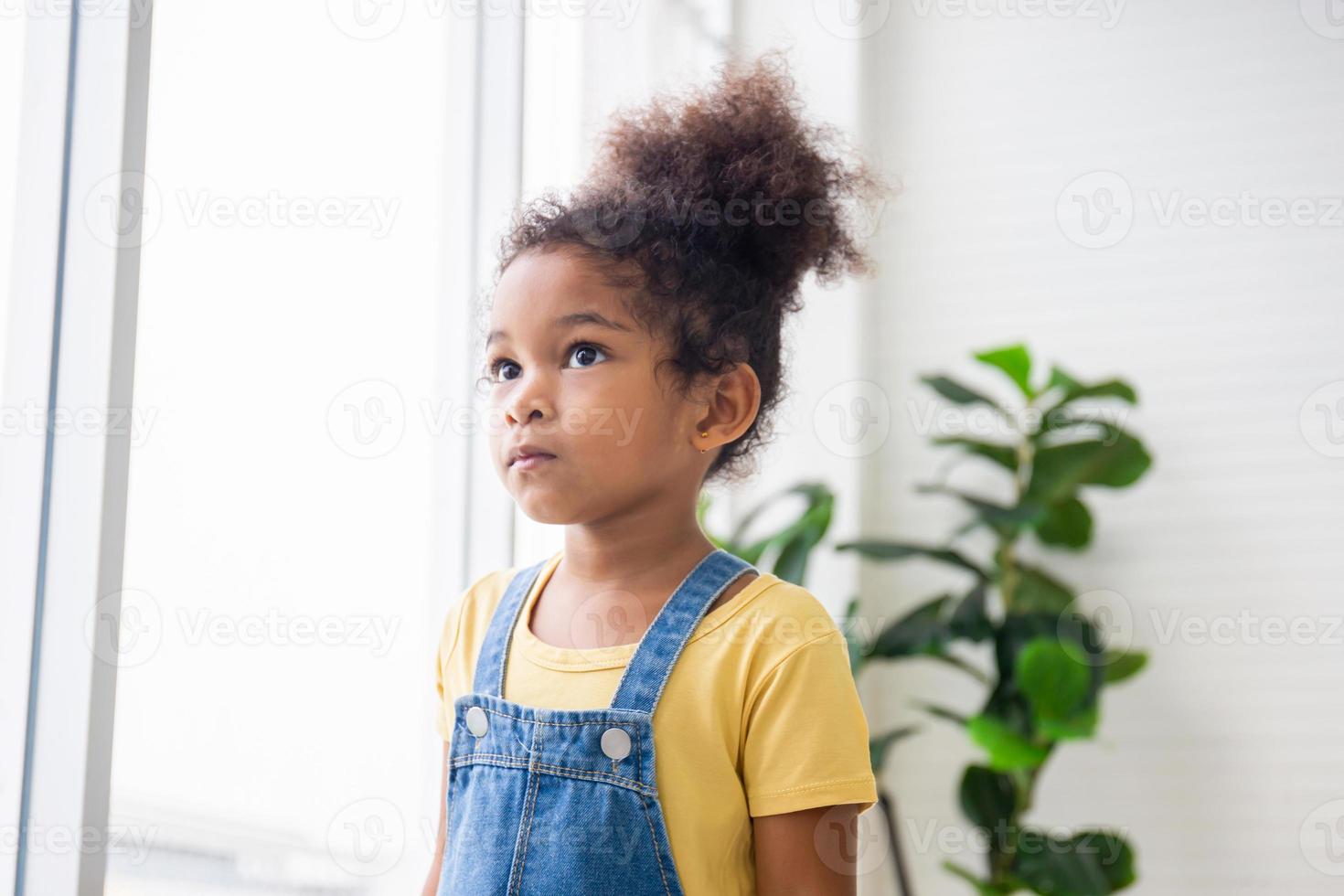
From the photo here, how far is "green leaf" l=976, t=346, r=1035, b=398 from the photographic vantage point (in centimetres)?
197

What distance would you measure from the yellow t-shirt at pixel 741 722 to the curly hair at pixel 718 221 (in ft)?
0.65

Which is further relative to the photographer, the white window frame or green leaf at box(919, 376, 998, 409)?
green leaf at box(919, 376, 998, 409)

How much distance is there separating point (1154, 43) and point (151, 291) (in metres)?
2.02

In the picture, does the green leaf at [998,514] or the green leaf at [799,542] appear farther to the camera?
the green leaf at [998,514]

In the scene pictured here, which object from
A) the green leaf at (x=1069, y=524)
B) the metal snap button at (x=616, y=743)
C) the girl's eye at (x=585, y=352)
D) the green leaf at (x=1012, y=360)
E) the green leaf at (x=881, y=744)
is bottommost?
the green leaf at (x=881, y=744)

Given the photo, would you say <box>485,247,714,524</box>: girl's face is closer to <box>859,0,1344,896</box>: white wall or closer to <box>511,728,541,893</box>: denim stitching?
<box>511,728,541,893</box>: denim stitching

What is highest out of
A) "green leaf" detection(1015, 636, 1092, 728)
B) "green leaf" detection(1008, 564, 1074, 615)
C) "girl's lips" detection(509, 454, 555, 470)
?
"girl's lips" detection(509, 454, 555, 470)

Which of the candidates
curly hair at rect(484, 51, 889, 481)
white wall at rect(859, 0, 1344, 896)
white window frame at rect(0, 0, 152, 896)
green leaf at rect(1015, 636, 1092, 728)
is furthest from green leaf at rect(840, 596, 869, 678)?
white window frame at rect(0, 0, 152, 896)

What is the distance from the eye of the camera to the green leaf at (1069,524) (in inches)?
80.1

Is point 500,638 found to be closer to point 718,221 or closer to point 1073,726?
point 718,221

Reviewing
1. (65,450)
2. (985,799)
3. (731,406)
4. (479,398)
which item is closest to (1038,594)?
(985,799)

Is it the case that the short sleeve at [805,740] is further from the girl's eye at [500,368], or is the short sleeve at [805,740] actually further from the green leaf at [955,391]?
the green leaf at [955,391]

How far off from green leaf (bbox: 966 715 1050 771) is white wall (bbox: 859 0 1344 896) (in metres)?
0.48

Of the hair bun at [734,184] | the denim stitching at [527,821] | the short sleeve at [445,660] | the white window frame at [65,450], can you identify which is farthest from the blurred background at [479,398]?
the denim stitching at [527,821]
